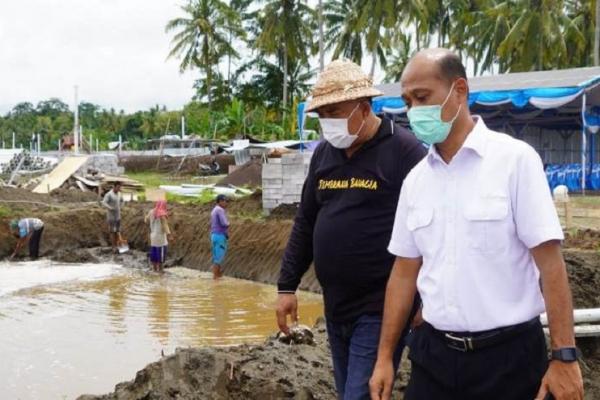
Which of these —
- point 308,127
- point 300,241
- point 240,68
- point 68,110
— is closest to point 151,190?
point 308,127

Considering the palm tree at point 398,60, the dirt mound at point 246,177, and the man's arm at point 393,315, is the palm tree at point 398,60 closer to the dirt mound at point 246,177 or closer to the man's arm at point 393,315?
the dirt mound at point 246,177

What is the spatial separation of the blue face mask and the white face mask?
26.5 inches

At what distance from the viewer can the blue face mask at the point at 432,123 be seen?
2477 mm

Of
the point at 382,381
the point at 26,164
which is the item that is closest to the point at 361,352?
the point at 382,381

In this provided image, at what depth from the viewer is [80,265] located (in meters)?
17.8

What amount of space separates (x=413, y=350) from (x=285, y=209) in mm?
14423

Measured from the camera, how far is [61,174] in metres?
30.0

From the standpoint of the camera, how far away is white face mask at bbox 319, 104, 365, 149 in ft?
10.4

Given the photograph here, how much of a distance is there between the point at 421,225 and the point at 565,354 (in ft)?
1.94

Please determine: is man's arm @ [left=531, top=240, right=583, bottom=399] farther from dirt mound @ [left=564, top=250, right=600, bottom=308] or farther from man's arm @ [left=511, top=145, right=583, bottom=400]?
dirt mound @ [left=564, top=250, right=600, bottom=308]

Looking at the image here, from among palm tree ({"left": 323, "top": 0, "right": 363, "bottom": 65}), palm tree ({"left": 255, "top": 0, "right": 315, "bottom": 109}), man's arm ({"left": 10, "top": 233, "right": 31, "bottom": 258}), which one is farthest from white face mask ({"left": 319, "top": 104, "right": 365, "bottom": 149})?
palm tree ({"left": 255, "top": 0, "right": 315, "bottom": 109})

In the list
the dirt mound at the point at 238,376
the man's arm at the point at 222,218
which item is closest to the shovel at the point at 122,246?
the man's arm at the point at 222,218

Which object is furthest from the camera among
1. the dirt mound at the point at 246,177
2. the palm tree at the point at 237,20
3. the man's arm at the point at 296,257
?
the palm tree at the point at 237,20

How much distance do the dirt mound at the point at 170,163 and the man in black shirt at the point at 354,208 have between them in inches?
1310
